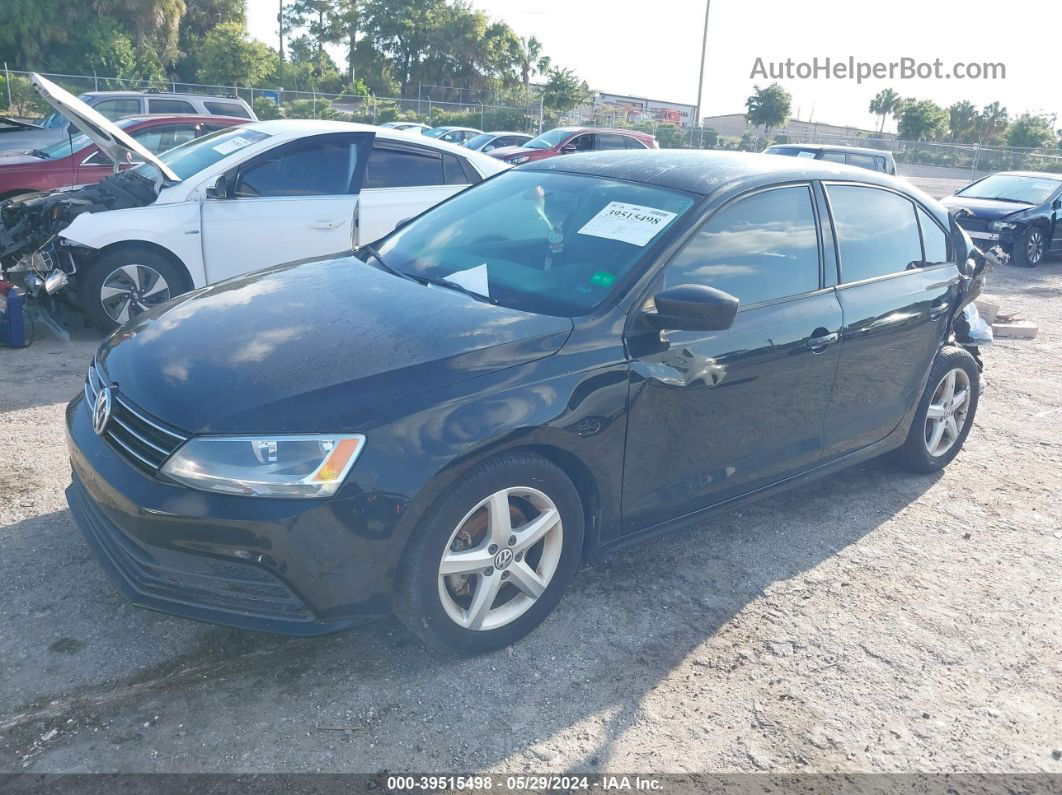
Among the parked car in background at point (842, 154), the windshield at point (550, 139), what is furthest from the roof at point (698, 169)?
the windshield at point (550, 139)

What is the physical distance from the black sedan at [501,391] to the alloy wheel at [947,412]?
443 millimetres

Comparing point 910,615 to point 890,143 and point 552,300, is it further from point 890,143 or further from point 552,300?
point 890,143

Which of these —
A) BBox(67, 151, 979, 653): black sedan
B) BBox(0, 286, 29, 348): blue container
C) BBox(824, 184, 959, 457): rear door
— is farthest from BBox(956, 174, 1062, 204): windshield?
BBox(0, 286, 29, 348): blue container

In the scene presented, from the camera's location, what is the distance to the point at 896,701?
2.97 metres

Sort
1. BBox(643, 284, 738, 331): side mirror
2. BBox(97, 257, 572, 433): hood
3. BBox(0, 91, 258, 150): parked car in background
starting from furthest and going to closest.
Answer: BBox(0, 91, 258, 150): parked car in background, BBox(643, 284, 738, 331): side mirror, BBox(97, 257, 572, 433): hood

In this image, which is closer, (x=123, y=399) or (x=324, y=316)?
(x=123, y=399)

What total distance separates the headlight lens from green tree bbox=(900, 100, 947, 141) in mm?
42000

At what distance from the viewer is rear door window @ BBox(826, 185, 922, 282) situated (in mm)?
3975

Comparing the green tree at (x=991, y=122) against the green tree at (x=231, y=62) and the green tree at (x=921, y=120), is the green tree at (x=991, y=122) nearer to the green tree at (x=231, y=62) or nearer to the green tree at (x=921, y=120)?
the green tree at (x=921, y=120)

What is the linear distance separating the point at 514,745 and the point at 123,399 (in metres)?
1.70

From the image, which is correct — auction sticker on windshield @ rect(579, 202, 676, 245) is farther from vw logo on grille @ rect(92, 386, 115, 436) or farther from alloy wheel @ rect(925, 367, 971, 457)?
alloy wheel @ rect(925, 367, 971, 457)

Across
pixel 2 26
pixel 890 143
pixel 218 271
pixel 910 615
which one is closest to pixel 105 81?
pixel 2 26

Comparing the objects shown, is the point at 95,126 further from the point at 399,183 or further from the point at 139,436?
the point at 139,436

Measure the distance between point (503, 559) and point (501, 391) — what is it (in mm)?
588
